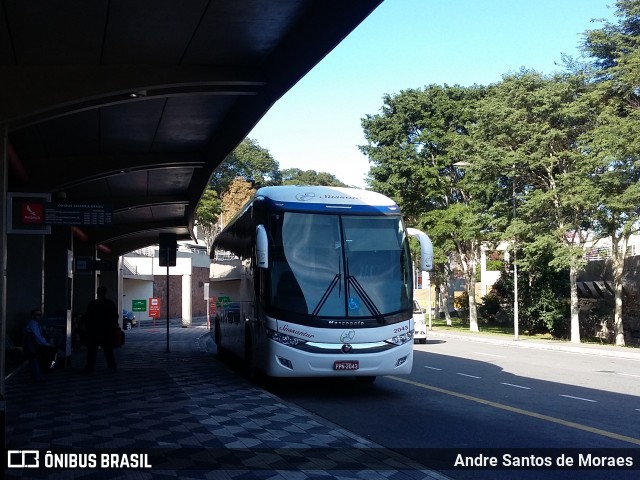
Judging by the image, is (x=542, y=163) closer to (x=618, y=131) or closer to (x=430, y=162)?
(x=618, y=131)

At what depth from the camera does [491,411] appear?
11.6 m

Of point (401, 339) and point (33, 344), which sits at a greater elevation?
point (401, 339)

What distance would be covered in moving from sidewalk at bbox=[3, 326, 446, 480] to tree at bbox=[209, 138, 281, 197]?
2426 inches

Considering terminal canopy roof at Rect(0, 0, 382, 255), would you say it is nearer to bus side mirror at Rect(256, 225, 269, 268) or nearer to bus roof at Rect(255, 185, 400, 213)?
bus roof at Rect(255, 185, 400, 213)

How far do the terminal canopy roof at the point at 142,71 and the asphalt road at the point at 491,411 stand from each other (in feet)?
17.7

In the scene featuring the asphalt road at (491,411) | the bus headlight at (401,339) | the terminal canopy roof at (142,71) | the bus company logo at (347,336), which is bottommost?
the asphalt road at (491,411)

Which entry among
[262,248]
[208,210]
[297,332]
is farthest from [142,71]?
[208,210]

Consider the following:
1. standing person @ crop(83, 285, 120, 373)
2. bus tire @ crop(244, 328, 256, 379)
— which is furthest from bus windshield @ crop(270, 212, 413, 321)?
standing person @ crop(83, 285, 120, 373)

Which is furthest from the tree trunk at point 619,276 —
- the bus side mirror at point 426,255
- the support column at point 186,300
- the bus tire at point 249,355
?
the support column at point 186,300

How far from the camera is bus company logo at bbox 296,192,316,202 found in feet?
44.6

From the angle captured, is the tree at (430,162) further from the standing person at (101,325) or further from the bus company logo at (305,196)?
the bus company logo at (305,196)

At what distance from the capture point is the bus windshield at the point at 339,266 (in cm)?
1290

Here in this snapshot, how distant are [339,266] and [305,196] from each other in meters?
1.53

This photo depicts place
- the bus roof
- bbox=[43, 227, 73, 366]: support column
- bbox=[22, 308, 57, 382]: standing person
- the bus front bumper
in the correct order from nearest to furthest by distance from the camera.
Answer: the bus front bumper
the bus roof
bbox=[22, 308, 57, 382]: standing person
bbox=[43, 227, 73, 366]: support column
